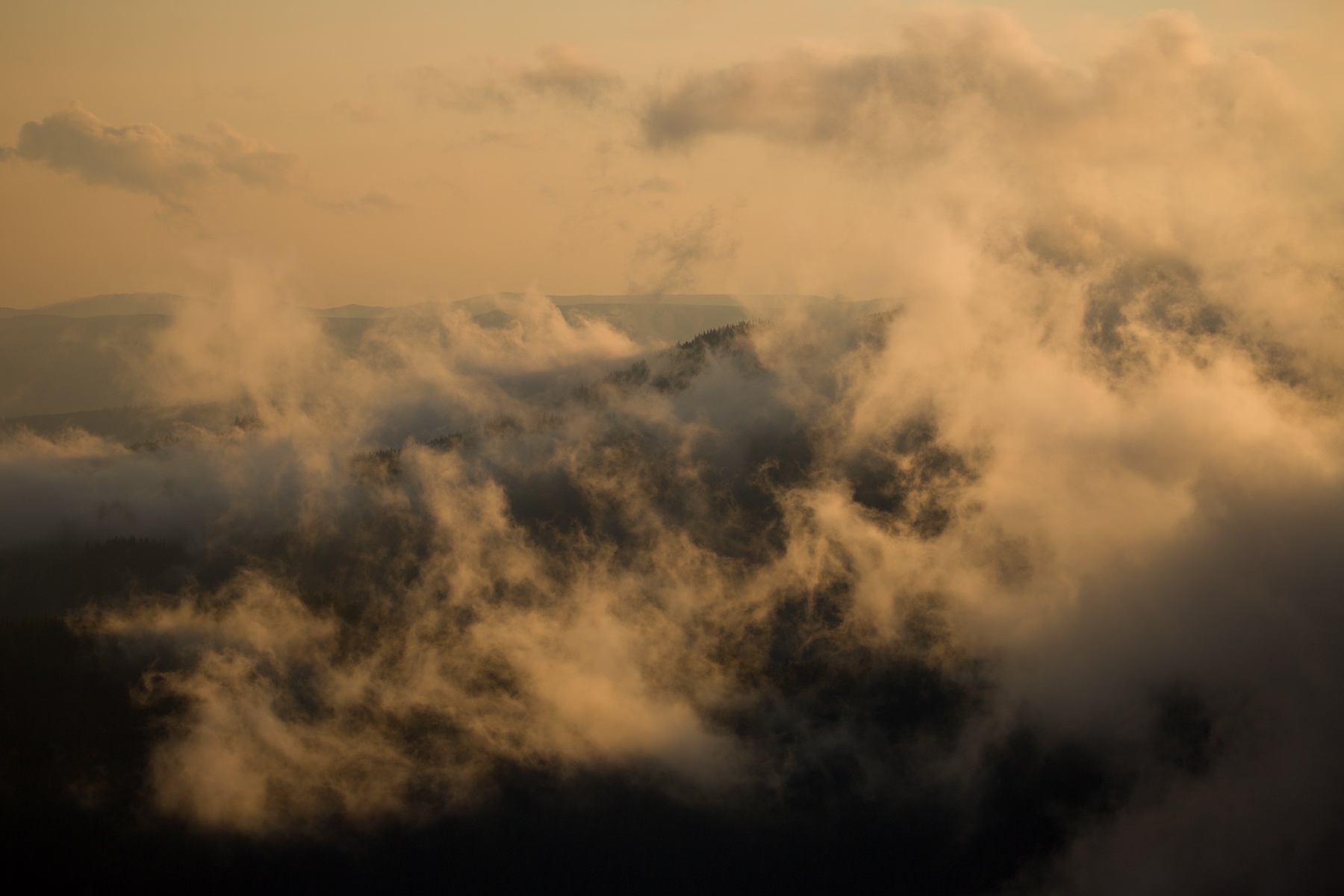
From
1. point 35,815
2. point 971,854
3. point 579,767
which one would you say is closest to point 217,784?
point 35,815

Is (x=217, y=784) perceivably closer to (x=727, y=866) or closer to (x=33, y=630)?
(x=33, y=630)

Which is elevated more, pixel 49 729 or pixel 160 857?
pixel 49 729

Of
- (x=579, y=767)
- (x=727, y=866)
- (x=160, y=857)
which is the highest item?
(x=579, y=767)

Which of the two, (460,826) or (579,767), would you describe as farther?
(579,767)

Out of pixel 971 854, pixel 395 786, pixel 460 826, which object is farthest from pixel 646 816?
pixel 971 854

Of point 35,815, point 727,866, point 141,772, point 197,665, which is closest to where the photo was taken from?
point 35,815

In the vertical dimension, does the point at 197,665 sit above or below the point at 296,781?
above

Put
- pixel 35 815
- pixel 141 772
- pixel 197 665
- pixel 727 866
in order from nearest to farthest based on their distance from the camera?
1. pixel 35 815
2. pixel 141 772
3. pixel 727 866
4. pixel 197 665

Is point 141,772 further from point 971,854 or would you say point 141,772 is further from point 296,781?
point 971,854

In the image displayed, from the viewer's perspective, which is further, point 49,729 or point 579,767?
point 579,767
